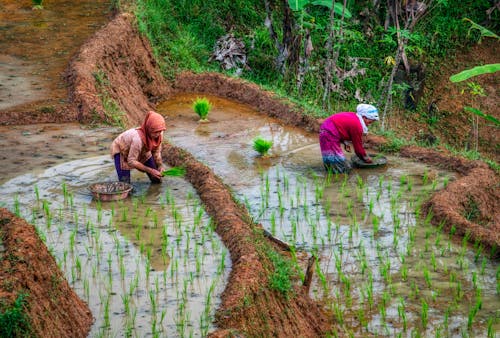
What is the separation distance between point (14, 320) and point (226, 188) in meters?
3.82

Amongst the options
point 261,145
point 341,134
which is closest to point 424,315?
point 341,134

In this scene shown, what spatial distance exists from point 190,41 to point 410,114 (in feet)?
15.1

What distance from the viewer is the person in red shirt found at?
898 cm

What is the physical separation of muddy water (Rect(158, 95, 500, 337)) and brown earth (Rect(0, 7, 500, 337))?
26 centimetres

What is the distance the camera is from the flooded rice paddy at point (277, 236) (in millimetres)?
5715

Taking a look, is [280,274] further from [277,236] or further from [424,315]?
[277,236]

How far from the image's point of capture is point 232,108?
40.3 ft

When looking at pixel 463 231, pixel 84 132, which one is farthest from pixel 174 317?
pixel 84 132

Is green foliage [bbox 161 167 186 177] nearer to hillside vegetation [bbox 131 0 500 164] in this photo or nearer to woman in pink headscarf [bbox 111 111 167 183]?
woman in pink headscarf [bbox 111 111 167 183]

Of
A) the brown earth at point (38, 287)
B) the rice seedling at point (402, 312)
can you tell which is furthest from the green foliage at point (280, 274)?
the brown earth at point (38, 287)

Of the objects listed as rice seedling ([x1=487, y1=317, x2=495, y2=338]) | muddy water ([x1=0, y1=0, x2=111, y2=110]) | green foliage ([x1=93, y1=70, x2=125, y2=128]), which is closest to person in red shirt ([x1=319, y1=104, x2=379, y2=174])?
green foliage ([x1=93, y1=70, x2=125, y2=128])

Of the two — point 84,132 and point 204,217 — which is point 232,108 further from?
point 204,217

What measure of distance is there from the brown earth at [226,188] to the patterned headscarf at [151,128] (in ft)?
2.18

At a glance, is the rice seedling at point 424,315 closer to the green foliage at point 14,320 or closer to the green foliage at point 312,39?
the green foliage at point 14,320
